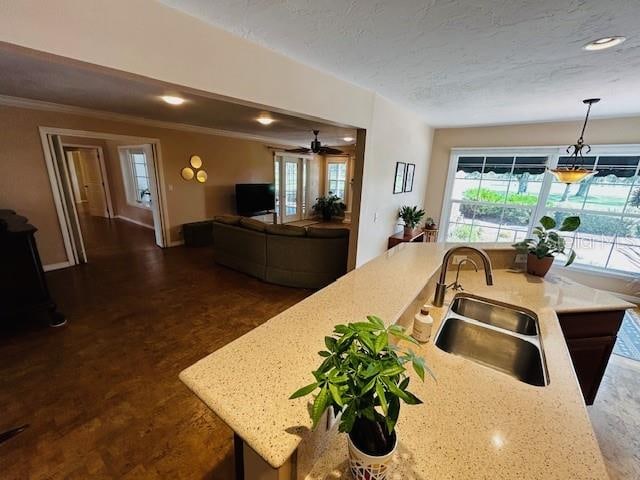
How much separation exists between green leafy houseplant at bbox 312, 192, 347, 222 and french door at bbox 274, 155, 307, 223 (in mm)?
508

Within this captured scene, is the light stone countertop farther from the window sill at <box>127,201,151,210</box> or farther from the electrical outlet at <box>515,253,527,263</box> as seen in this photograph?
the window sill at <box>127,201,151,210</box>

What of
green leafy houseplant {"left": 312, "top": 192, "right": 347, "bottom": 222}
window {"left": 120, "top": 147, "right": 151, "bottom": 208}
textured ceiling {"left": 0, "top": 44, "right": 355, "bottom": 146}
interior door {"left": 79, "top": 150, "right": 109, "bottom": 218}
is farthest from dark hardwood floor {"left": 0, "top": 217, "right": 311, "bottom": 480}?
green leafy houseplant {"left": 312, "top": 192, "right": 347, "bottom": 222}

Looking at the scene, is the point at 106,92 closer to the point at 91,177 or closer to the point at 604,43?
the point at 604,43

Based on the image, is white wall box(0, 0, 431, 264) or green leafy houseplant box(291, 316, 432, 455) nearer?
green leafy houseplant box(291, 316, 432, 455)

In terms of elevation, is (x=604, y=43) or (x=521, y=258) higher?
(x=604, y=43)

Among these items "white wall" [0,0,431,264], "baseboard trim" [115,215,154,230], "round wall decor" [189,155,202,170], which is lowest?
"baseboard trim" [115,215,154,230]

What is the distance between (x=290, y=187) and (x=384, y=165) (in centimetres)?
468

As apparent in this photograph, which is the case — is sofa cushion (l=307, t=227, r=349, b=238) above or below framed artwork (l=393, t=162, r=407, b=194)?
below

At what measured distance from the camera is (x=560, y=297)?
1.70 meters

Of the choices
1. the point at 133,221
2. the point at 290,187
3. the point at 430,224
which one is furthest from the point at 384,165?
the point at 133,221

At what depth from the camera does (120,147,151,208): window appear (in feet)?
20.5

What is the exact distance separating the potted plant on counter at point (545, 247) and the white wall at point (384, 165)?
1.55 metres

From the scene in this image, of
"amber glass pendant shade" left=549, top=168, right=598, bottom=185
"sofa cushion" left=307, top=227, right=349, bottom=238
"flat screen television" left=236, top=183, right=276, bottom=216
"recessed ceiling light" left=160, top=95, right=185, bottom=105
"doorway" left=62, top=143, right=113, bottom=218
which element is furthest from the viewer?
"doorway" left=62, top=143, right=113, bottom=218

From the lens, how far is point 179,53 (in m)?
1.37
